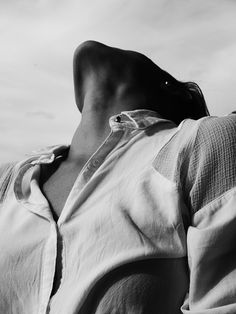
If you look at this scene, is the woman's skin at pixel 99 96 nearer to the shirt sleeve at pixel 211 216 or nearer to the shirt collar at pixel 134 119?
the shirt collar at pixel 134 119

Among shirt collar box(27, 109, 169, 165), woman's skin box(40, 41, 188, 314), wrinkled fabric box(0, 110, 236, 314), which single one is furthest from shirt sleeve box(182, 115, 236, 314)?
woman's skin box(40, 41, 188, 314)

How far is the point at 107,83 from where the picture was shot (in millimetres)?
1436

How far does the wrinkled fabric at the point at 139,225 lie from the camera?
3.37 feet

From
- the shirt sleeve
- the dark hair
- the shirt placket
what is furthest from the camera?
the dark hair

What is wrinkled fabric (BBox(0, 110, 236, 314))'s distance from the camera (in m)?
1.03

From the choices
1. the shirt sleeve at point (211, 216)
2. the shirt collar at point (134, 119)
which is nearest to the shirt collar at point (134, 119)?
the shirt collar at point (134, 119)

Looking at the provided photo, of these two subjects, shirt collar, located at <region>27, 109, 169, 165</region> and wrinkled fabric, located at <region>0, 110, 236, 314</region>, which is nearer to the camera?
wrinkled fabric, located at <region>0, 110, 236, 314</region>

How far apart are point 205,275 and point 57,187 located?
0.45 metres

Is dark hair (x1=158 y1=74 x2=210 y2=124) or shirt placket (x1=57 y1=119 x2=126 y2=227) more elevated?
dark hair (x1=158 y1=74 x2=210 y2=124)

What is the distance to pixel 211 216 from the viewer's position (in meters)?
1.06

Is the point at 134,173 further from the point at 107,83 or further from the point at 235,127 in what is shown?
the point at 107,83

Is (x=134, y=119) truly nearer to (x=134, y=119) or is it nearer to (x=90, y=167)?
(x=134, y=119)

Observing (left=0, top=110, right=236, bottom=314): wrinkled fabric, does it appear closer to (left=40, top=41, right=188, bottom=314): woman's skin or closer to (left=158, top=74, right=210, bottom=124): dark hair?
(left=40, top=41, right=188, bottom=314): woman's skin

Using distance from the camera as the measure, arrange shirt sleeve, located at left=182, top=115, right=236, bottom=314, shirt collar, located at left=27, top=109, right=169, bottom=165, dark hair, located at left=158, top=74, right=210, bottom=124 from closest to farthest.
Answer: shirt sleeve, located at left=182, top=115, right=236, bottom=314
shirt collar, located at left=27, top=109, right=169, bottom=165
dark hair, located at left=158, top=74, right=210, bottom=124
